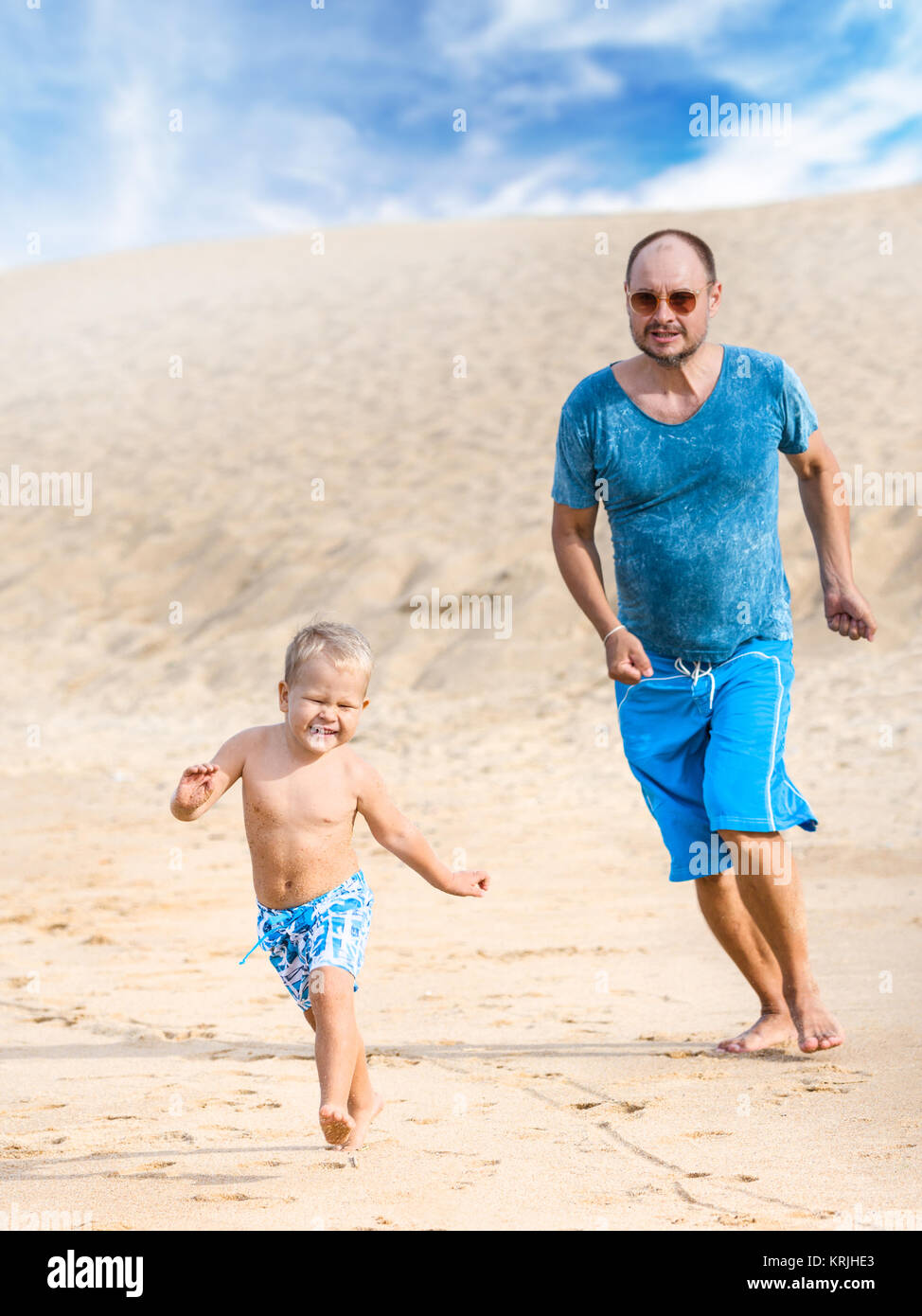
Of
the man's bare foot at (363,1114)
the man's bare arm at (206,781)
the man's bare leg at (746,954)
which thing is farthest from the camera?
the man's bare leg at (746,954)

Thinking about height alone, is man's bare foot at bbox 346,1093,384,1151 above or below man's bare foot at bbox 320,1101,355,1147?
below

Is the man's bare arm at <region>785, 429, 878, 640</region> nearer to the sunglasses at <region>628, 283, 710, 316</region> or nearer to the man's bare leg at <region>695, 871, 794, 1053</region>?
the sunglasses at <region>628, 283, 710, 316</region>

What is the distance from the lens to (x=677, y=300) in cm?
355

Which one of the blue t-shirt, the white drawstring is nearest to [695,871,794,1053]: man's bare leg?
the white drawstring

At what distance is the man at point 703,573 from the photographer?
354cm

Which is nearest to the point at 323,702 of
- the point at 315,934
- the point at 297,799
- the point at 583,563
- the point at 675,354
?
the point at 297,799

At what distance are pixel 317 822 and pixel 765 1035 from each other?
1.58 meters

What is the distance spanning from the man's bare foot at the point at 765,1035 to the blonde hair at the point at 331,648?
5.31 ft

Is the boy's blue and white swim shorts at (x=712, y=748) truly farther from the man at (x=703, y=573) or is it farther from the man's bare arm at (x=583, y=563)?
the man's bare arm at (x=583, y=563)

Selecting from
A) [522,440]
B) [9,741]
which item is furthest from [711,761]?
[522,440]

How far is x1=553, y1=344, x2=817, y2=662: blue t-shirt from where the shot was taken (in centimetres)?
354

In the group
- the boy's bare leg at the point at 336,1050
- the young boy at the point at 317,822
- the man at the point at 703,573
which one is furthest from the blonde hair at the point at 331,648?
the man at the point at 703,573

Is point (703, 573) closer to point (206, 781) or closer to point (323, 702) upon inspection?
point (323, 702)

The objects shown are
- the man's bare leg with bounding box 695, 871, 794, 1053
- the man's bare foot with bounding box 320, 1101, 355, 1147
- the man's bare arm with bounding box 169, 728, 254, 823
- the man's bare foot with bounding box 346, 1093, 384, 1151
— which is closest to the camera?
the man's bare foot with bounding box 320, 1101, 355, 1147
